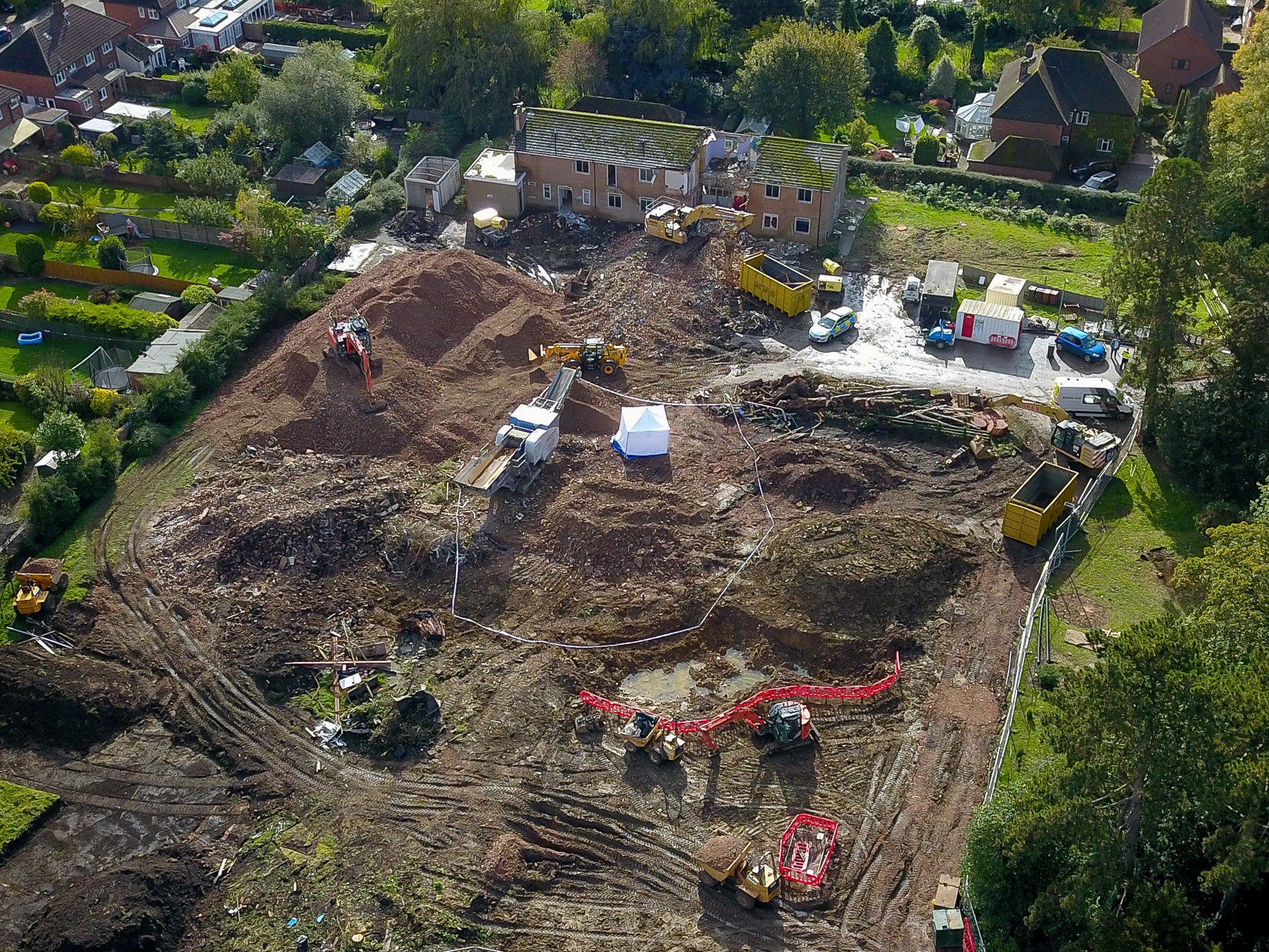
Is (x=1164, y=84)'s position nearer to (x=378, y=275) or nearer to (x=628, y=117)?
(x=628, y=117)

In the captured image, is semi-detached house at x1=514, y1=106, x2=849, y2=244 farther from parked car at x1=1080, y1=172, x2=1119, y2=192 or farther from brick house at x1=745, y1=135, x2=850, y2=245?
parked car at x1=1080, y1=172, x2=1119, y2=192

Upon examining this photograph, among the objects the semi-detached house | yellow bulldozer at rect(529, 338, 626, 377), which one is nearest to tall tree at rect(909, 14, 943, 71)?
the semi-detached house

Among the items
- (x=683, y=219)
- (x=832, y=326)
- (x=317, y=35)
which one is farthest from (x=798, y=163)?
(x=317, y=35)

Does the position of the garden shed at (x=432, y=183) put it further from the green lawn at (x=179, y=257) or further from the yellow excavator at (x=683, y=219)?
the yellow excavator at (x=683, y=219)

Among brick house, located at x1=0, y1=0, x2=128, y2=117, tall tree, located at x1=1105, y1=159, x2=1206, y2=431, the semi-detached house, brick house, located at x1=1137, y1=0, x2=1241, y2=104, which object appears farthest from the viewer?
brick house, located at x1=0, y1=0, x2=128, y2=117

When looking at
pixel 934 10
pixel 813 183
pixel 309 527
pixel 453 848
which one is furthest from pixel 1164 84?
pixel 453 848

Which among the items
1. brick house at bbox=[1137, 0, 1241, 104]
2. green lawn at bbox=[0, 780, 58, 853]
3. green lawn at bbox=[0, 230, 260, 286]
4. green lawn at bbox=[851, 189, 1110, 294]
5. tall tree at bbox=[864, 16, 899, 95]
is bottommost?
green lawn at bbox=[0, 780, 58, 853]
